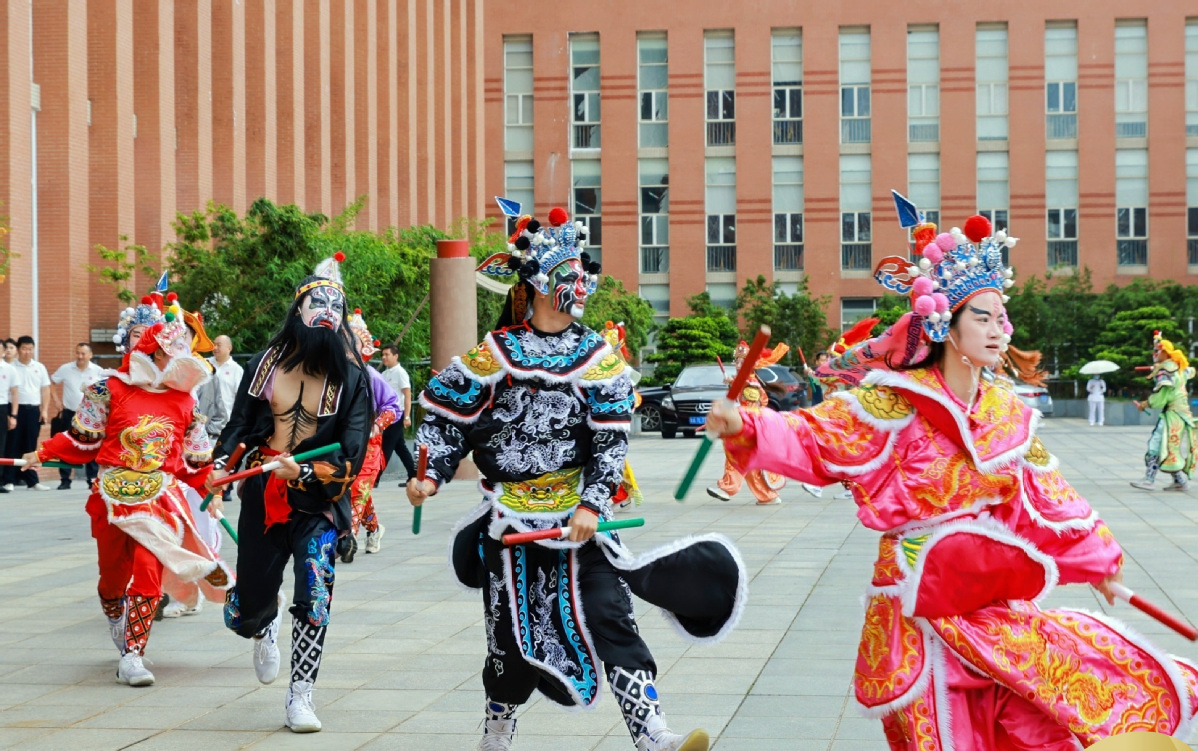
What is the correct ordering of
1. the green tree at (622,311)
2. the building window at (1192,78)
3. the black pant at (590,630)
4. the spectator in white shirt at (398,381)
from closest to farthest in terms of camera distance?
1. the black pant at (590,630)
2. the spectator in white shirt at (398,381)
3. the green tree at (622,311)
4. the building window at (1192,78)

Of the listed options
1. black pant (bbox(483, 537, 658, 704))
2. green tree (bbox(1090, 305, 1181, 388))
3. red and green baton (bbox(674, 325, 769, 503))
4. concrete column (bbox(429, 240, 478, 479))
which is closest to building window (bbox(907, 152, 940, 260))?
green tree (bbox(1090, 305, 1181, 388))

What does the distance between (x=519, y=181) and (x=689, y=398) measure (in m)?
20.2

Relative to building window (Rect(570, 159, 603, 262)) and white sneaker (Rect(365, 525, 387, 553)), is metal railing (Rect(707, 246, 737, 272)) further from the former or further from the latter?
white sneaker (Rect(365, 525, 387, 553))

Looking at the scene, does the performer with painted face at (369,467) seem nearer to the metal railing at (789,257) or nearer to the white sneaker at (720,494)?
the white sneaker at (720,494)

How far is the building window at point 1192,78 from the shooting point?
4519 cm

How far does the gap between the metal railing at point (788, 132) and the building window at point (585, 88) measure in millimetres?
5664

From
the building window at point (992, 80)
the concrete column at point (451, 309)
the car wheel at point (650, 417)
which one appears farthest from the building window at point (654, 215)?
the concrete column at point (451, 309)

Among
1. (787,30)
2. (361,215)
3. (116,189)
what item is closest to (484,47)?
(787,30)

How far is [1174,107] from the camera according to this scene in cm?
4503

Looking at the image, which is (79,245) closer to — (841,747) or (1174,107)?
(841,747)

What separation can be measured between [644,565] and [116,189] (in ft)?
63.9

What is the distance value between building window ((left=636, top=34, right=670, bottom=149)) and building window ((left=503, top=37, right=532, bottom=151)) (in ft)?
12.2

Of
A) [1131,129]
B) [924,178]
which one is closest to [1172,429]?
[924,178]

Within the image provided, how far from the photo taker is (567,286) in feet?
17.1
